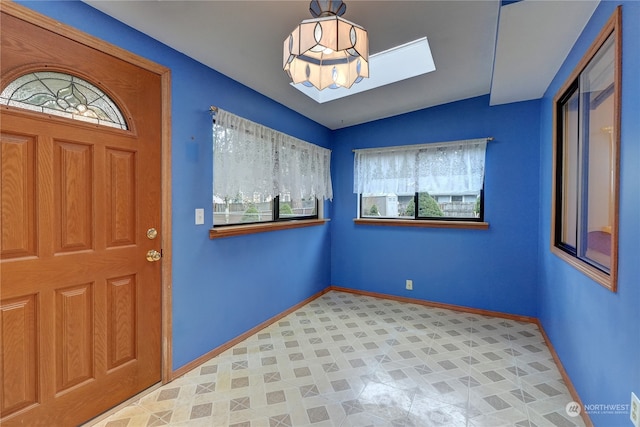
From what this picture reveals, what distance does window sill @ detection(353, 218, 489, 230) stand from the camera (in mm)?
3203

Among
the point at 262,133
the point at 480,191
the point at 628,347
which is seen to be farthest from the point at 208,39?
the point at 480,191

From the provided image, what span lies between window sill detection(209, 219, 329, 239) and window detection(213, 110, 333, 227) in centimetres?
11

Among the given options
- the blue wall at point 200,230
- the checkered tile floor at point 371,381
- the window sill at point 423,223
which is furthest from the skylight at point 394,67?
the checkered tile floor at point 371,381

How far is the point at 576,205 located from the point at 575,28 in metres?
1.13

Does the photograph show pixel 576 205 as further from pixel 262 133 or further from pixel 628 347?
pixel 262 133

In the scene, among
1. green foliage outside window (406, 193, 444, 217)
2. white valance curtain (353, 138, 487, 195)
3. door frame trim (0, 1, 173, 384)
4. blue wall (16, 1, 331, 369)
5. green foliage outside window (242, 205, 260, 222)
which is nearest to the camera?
blue wall (16, 1, 331, 369)

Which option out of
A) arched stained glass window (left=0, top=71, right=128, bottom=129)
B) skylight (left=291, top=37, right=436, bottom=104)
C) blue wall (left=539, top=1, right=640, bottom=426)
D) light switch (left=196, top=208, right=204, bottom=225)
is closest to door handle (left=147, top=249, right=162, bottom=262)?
light switch (left=196, top=208, right=204, bottom=225)

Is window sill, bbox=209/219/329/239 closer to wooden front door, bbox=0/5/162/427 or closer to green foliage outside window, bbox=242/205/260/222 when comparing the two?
green foliage outside window, bbox=242/205/260/222

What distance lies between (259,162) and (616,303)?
249 cm

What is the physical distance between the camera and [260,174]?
8.68 ft

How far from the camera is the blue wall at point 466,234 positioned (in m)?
3.02

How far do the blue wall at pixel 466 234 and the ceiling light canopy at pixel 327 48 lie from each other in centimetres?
214

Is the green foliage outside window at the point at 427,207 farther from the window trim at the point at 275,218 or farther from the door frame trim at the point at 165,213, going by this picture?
the door frame trim at the point at 165,213

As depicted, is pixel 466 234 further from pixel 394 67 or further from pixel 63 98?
pixel 63 98
